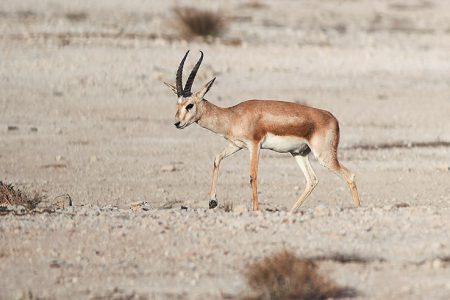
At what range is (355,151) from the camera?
63.3 feet

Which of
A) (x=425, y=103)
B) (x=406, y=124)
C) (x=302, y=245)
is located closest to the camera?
(x=302, y=245)

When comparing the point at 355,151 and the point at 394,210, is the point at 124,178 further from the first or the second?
the point at 394,210

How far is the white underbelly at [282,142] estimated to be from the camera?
46.1ft

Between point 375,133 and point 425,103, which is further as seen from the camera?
point 425,103

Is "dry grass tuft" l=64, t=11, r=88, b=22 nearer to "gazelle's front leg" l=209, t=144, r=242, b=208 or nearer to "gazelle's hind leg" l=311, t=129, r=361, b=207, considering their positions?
"gazelle's front leg" l=209, t=144, r=242, b=208

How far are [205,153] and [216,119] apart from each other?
4.98 m

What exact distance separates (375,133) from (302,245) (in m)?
9.95

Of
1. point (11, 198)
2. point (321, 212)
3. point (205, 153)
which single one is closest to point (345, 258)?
point (321, 212)

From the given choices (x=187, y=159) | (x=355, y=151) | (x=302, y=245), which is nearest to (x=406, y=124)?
(x=355, y=151)

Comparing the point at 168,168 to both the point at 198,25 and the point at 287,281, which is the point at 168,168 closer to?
the point at 287,281

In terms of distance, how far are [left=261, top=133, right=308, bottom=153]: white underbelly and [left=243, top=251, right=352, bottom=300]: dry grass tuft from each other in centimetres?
448

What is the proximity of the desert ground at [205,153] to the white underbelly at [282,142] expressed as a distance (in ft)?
2.36

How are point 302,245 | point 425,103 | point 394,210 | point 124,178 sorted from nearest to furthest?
point 302,245 < point 394,210 < point 124,178 < point 425,103

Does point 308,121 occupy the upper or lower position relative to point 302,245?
upper
